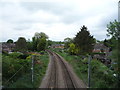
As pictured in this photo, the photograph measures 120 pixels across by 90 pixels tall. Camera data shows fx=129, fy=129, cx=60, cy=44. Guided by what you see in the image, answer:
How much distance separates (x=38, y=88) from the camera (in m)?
13.2

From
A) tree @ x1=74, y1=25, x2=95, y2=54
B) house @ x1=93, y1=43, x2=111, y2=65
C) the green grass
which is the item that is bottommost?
the green grass

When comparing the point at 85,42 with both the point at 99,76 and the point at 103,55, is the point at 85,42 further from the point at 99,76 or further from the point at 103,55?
the point at 99,76

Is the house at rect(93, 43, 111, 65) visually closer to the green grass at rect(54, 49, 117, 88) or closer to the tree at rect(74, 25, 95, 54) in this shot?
the green grass at rect(54, 49, 117, 88)

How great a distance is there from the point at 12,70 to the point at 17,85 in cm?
313

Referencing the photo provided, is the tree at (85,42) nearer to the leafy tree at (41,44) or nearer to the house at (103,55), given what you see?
the house at (103,55)

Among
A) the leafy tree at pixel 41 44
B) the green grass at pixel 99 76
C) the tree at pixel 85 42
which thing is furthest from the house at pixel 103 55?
the leafy tree at pixel 41 44

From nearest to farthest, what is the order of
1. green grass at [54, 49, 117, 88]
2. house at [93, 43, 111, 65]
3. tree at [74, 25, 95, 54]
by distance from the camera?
green grass at [54, 49, 117, 88]
house at [93, 43, 111, 65]
tree at [74, 25, 95, 54]

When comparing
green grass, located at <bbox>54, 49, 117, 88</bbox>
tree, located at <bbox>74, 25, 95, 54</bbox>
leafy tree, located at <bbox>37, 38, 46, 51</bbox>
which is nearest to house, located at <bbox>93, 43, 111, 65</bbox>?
green grass, located at <bbox>54, 49, 117, 88</bbox>

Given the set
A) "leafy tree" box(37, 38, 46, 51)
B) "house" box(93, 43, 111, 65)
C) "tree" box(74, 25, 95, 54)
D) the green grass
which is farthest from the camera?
"leafy tree" box(37, 38, 46, 51)

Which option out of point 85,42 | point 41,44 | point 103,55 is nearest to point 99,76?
point 85,42

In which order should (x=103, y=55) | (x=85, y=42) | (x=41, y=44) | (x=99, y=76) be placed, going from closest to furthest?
(x=99, y=76)
(x=85, y=42)
(x=103, y=55)
(x=41, y=44)

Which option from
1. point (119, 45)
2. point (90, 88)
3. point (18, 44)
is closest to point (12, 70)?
point (90, 88)

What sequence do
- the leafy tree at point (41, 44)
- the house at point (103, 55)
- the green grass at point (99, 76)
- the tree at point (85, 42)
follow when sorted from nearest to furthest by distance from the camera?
1. the green grass at point (99, 76)
2. the house at point (103, 55)
3. the tree at point (85, 42)
4. the leafy tree at point (41, 44)

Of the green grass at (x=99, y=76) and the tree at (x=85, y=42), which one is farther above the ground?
the tree at (x=85, y=42)
